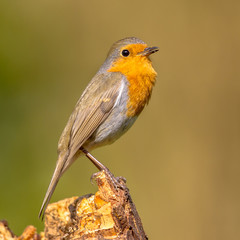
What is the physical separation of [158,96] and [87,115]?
1.79 m

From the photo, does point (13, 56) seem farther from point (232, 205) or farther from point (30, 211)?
point (232, 205)

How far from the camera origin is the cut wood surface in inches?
138

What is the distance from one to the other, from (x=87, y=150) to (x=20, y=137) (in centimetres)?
134

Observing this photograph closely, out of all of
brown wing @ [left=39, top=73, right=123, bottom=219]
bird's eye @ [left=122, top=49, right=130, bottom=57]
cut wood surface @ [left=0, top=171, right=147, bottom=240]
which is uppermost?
bird's eye @ [left=122, top=49, right=130, bottom=57]

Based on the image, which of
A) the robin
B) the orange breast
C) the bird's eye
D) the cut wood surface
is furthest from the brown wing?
the cut wood surface

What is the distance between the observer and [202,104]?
21.2ft

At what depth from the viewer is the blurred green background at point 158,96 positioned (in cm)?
620

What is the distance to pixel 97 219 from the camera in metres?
3.55

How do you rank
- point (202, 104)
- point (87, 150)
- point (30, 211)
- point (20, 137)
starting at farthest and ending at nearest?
point (202, 104)
point (20, 137)
point (30, 211)
point (87, 150)

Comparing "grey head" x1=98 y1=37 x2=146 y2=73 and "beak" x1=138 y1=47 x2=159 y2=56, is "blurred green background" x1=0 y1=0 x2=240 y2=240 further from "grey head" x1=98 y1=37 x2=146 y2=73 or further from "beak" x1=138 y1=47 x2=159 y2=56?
"beak" x1=138 y1=47 x2=159 y2=56

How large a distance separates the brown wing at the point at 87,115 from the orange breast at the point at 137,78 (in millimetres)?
110

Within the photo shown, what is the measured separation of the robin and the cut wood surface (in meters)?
0.66

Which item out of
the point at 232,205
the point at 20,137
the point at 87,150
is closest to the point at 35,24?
the point at 20,137

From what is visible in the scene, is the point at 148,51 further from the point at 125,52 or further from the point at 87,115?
the point at 87,115
